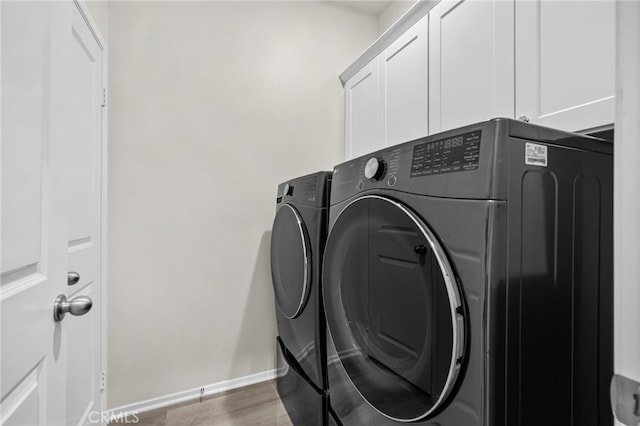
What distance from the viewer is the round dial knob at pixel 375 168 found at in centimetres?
95

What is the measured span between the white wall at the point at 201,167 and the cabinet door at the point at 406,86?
2.02ft

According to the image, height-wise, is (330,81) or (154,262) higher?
(330,81)

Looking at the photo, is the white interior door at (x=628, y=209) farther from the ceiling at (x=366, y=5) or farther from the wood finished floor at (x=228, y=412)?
the ceiling at (x=366, y=5)

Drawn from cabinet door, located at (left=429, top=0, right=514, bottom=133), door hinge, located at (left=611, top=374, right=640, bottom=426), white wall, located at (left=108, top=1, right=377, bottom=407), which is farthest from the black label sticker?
white wall, located at (left=108, top=1, right=377, bottom=407)

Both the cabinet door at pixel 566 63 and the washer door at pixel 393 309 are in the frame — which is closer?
the washer door at pixel 393 309

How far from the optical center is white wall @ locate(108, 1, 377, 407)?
1848mm

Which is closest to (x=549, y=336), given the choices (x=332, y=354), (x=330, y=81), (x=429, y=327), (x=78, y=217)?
(x=429, y=327)

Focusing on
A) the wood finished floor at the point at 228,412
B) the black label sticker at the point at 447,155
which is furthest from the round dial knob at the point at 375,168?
the wood finished floor at the point at 228,412

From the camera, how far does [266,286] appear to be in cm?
217

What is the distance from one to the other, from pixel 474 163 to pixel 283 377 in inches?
63.6

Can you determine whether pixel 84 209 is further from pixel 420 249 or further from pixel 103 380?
pixel 420 249

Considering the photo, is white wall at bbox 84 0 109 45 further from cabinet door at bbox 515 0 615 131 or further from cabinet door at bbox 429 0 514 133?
cabinet door at bbox 515 0 615 131

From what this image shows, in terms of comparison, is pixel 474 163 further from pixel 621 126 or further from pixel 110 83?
pixel 110 83

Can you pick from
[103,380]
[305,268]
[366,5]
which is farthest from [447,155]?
[366,5]
